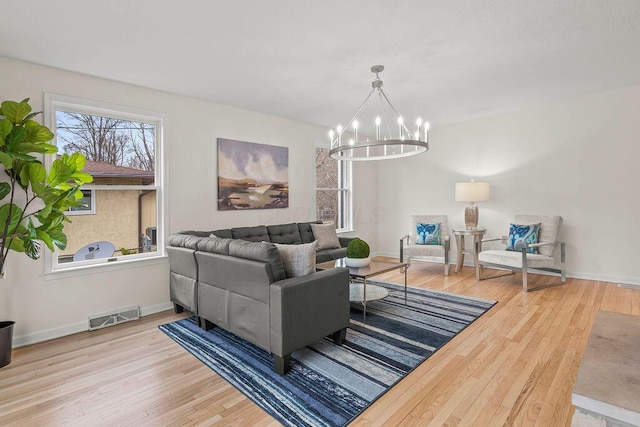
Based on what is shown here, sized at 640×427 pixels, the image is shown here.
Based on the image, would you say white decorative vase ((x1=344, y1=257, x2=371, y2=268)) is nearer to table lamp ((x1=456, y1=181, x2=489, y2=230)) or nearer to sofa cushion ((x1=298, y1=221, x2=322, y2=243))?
sofa cushion ((x1=298, y1=221, x2=322, y2=243))

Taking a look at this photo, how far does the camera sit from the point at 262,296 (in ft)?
7.96

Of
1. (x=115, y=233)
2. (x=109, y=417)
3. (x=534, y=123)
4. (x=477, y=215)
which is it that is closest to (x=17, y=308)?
(x=115, y=233)

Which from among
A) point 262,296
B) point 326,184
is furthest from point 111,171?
point 326,184

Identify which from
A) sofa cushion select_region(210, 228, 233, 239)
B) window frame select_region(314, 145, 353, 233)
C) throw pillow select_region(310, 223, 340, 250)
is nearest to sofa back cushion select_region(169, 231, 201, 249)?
sofa cushion select_region(210, 228, 233, 239)

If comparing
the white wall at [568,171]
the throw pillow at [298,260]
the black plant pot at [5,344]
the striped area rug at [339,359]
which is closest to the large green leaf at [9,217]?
the black plant pot at [5,344]

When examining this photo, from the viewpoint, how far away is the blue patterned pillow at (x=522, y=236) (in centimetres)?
475

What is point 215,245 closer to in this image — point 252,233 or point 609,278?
point 252,233

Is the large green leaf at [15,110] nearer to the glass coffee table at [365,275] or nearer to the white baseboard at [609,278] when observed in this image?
the glass coffee table at [365,275]

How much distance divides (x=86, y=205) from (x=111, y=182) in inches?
13.3

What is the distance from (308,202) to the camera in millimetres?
5633

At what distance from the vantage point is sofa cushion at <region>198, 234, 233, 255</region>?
9.37 feet

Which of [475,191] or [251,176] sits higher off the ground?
[251,176]

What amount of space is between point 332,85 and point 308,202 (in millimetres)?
2239

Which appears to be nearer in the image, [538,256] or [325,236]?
[538,256]
